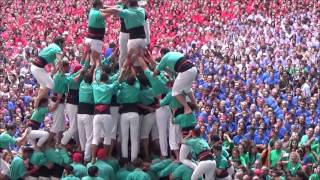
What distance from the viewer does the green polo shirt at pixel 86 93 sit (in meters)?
24.8

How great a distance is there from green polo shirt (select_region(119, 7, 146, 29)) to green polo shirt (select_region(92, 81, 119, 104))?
142cm

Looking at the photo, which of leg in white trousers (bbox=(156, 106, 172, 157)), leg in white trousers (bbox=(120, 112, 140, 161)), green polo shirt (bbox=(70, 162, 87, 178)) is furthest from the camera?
leg in white trousers (bbox=(156, 106, 172, 157))

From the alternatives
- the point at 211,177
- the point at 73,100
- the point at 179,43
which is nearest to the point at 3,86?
the point at 179,43

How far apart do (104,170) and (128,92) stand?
1839 mm

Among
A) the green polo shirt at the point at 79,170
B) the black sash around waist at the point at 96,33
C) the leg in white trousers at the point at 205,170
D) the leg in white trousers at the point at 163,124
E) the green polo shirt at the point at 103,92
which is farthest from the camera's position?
the black sash around waist at the point at 96,33

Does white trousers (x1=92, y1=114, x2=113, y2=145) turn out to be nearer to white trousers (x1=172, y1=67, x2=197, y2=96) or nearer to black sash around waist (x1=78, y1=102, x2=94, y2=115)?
black sash around waist (x1=78, y1=102, x2=94, y2=115)

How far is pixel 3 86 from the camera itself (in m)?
35.9

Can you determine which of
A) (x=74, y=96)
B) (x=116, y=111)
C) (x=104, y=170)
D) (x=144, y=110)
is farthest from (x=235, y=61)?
(x=104, y=170)

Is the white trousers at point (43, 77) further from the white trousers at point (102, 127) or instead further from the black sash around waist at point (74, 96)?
the white trousers at point (102, 127)

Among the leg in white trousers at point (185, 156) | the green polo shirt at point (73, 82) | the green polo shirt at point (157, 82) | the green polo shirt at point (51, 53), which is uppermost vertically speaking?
the green polo shirt at point (51, 53)

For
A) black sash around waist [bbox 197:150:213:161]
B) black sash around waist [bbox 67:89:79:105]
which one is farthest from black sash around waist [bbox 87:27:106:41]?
black sash around waist [bbox 197:150:213:161]

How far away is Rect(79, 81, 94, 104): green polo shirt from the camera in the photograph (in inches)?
975

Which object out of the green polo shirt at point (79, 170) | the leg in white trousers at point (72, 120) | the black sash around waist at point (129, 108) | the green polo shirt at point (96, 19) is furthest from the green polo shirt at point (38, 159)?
the green polo shirt at point (96, 19)

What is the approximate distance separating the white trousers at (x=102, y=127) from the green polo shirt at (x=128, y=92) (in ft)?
1.79
